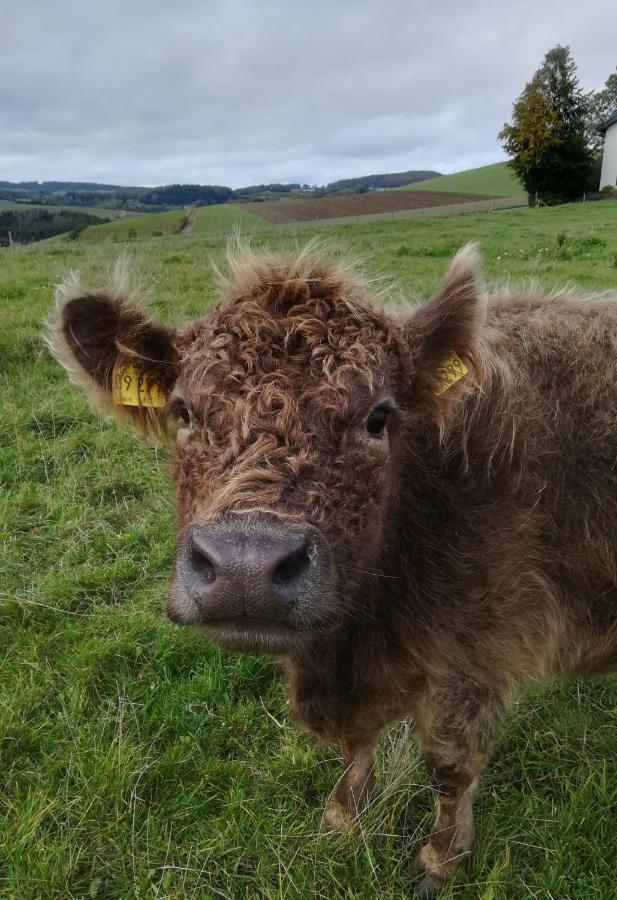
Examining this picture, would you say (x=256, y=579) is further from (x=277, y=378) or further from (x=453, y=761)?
(x=453, y=761)

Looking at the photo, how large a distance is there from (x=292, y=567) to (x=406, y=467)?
3.35ft

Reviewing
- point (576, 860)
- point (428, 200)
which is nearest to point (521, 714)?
point (576, 860)

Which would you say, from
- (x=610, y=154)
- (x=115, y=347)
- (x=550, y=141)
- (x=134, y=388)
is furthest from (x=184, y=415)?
(x=610, y=154)

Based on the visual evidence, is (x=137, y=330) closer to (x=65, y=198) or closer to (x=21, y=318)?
(x=21, y=318)

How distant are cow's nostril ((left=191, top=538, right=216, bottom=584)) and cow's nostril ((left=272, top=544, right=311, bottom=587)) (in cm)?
19

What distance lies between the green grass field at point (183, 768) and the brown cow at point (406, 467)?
0.81ft

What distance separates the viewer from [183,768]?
3.37m

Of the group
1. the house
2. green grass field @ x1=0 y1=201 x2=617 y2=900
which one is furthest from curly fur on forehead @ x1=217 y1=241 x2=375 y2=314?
the house

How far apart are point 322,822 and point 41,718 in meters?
1.65

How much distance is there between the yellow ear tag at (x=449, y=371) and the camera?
2693 millimetres

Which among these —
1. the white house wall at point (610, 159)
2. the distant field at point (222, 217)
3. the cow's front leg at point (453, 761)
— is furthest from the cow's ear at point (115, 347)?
the white house wall at point (610, 159)

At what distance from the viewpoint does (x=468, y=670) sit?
2826mm

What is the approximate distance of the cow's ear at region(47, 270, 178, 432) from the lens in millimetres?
2688

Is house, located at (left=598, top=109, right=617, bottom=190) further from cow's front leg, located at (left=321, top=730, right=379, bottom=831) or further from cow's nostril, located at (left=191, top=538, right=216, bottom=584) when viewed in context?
cow's nostril, located at (left=191, top=538, right=216, bottom=584)
